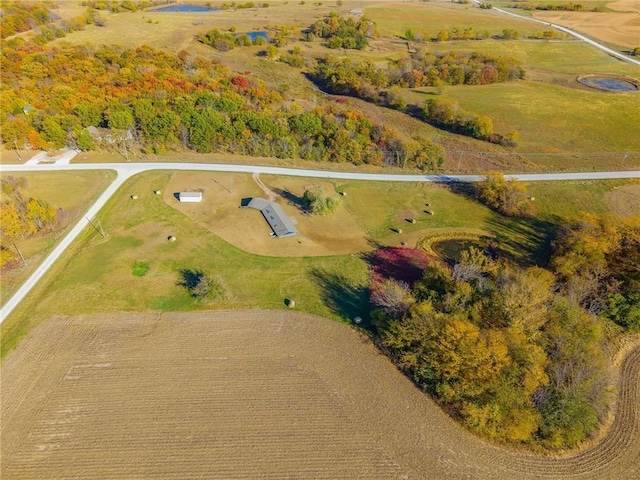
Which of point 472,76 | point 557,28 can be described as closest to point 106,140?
point 472,76

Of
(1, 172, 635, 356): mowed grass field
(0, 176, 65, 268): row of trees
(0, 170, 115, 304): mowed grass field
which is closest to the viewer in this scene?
(1, 172, 635, 356): mowed grass field

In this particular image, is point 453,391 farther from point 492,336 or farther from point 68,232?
point 68,232

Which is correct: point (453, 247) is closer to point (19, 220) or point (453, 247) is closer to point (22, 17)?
point (19, 220)

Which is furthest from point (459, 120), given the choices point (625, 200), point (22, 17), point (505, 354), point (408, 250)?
point (22, 17)

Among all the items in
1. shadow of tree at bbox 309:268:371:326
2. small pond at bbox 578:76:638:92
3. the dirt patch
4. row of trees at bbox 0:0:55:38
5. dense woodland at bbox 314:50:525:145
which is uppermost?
row of trees at bbox 0:0:55:38

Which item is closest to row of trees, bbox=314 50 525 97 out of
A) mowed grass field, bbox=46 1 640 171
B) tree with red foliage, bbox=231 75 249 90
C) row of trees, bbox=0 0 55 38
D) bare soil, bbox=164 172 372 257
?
mowed grass field, bbox=46 1 640 171

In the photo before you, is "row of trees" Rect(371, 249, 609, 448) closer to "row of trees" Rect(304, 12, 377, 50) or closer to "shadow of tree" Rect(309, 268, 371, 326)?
"shadow of tree" Rect(309, 268, 371, 326)
